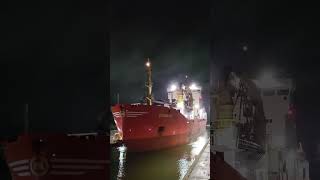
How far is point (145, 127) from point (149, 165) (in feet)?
5.43

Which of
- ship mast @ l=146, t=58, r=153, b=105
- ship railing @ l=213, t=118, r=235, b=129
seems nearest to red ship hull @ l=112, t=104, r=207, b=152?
ship mast @ l=146, t=58, r=153, b=105

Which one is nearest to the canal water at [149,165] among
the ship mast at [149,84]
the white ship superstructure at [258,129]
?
the ship mast at [149,84]

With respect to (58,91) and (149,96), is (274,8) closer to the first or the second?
(58,91)

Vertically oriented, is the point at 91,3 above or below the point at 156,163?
above

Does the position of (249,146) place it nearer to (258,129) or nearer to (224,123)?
(258,129)

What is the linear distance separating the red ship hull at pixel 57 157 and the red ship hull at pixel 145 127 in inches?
Answer: 116

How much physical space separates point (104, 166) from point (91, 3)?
1.42 metres

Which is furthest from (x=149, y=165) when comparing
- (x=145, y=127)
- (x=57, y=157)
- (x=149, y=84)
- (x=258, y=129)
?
(x=258, y=129)

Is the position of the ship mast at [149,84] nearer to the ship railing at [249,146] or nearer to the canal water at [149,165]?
the canal water at [149,165]

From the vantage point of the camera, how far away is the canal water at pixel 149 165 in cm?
387

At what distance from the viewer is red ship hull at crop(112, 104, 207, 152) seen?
566 centimetres

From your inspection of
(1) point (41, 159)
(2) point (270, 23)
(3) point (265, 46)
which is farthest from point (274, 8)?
(1) point (41, 159)

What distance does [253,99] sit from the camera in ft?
7.95

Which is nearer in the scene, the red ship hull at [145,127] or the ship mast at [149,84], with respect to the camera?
the ship mast at [149,84]
